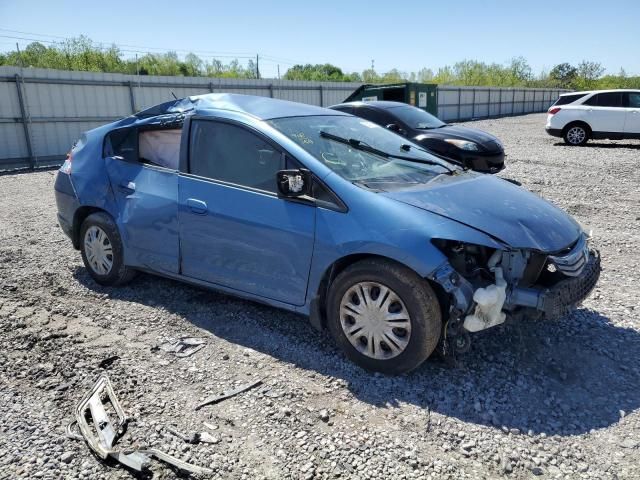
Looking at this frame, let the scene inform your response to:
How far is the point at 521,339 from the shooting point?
3.61 m

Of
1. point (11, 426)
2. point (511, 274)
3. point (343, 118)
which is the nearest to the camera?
point (11, 426)

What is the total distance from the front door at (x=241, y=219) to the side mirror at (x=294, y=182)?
0.08 metres

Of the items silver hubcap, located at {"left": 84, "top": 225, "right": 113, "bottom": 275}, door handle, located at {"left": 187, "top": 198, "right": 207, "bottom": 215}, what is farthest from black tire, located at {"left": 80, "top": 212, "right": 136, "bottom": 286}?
door handle, located at {"left": 187, "top": 198, "right": 207, "bottom": 215}

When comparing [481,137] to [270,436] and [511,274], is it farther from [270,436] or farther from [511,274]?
[270,436]

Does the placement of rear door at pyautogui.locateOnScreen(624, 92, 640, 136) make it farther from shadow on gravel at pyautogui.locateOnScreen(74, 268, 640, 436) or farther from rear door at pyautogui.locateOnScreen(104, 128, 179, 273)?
rear door at pyautogui.locateOnScreen(104, 128, 179, 273)

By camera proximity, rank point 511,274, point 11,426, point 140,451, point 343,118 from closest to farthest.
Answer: point 140,451 < point 11,426 < point 511,274 < point 343,118

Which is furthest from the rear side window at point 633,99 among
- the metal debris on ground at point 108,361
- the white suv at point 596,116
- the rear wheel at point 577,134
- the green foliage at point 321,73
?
the green foliage at point 321,73

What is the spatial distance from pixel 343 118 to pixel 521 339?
7.47 feet

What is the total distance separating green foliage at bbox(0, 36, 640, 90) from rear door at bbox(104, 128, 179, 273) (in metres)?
36.7

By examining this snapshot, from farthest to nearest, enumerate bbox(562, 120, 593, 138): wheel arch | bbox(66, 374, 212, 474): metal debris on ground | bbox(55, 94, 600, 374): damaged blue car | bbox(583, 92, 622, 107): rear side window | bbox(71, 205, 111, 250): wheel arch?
bbox(562, 120, 593, 138): wheel arch → bbox(583, 92, 622, 107): rear side window → bbox(71, 205, 111, 250): wheel arch → bbox(55, 94, 600, 374): damaged blue car → bbox(66, 374, 212, 474): metal debris on ground

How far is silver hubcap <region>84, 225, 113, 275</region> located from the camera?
4.57 meters

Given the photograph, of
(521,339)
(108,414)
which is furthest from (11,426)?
(521,339)

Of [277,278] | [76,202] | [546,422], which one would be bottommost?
[546,422]

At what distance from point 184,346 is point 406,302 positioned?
5.48ft
